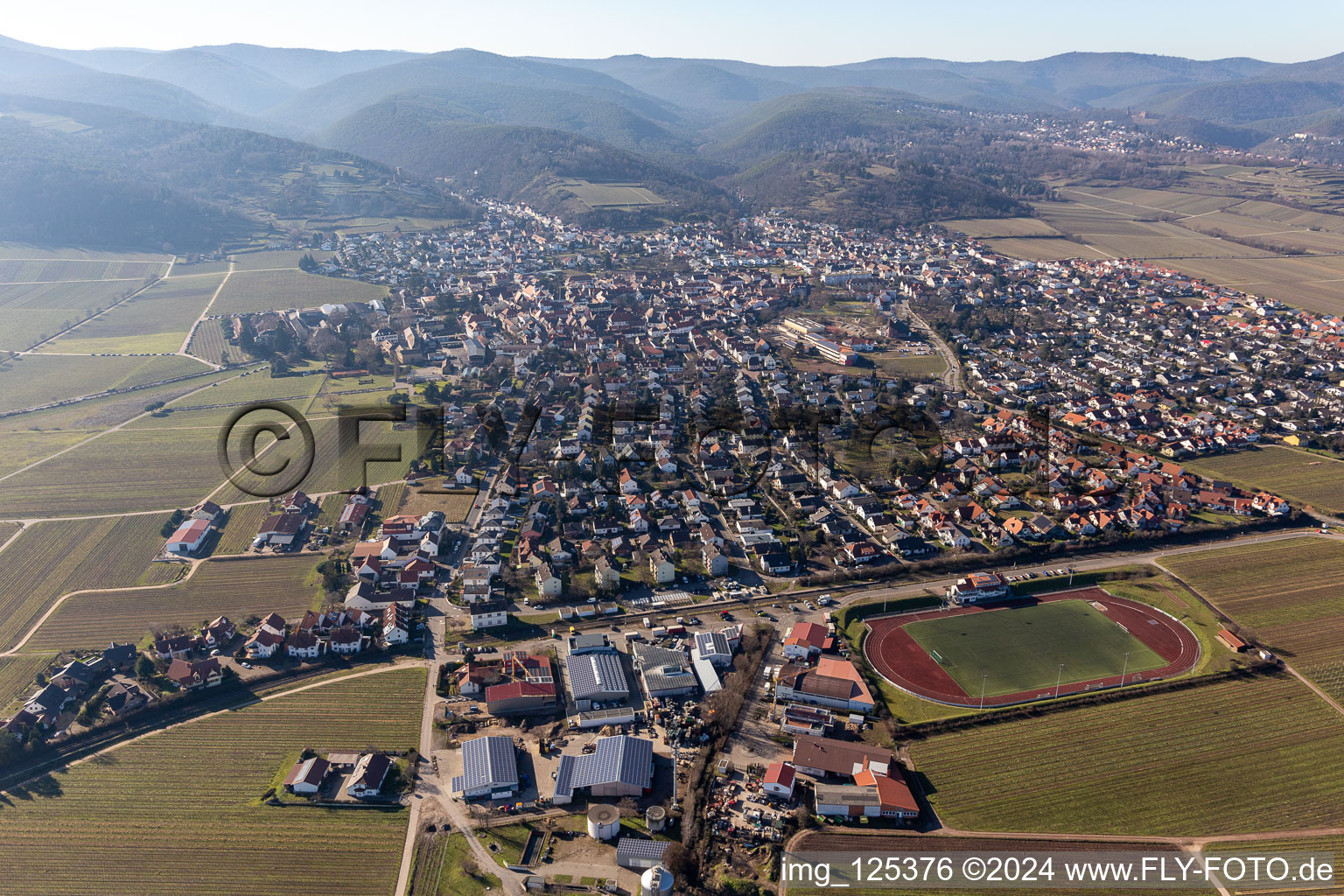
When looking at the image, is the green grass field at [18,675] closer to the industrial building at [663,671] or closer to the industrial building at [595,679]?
the industrial building at [595,679]

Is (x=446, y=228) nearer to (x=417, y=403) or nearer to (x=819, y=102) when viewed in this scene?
(x=417, y=403)

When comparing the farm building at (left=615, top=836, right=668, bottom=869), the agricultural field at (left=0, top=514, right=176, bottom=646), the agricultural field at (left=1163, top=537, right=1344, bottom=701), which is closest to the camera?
the farm building at (left=615, top=836, right=668, bottom=869)

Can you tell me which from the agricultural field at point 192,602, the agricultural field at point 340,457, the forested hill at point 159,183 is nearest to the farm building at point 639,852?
the agricultural field at point 192,602

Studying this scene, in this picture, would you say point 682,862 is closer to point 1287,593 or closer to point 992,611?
point 992,611

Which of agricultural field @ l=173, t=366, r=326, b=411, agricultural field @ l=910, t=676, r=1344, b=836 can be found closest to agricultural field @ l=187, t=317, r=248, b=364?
agricultural field @ l=173, t=366, r=326, b=411

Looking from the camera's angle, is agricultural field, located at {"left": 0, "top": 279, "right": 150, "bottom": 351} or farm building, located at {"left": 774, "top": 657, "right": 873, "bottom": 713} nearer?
farm building, located at {"left": 774, "top": 657, "right": 873, "bottom": 713}

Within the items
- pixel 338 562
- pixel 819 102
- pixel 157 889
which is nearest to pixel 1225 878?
pixel 157 889

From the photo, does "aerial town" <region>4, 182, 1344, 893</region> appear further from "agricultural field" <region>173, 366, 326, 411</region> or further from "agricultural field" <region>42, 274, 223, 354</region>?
"agricultural field" <region>42, 274, 223, 354</region>

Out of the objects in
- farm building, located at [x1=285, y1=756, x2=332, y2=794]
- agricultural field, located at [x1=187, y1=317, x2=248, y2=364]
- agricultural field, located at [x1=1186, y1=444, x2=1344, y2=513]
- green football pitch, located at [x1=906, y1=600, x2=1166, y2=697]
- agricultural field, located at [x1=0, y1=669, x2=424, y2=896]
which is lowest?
agricultural field, located at [x1=0, y1=669, x2=424, y2=896]
